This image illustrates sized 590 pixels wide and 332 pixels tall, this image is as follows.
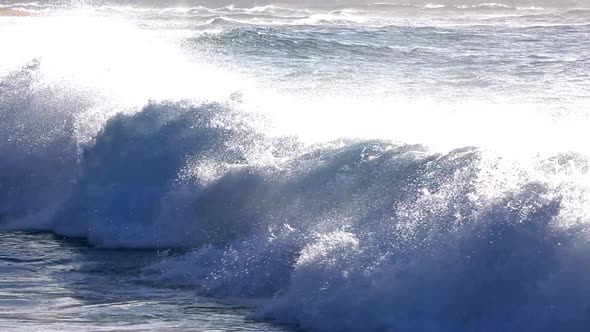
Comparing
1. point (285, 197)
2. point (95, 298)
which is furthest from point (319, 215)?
point (95, 298)

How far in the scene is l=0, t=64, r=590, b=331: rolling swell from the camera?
8625 millimetres

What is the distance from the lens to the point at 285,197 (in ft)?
37.3

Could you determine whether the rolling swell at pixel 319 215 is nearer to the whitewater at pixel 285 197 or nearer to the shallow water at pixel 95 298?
the whitewater at pixel 285 197

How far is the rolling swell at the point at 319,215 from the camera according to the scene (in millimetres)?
8625

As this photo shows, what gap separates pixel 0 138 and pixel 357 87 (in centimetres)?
596

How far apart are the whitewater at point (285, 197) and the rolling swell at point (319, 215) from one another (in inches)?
0.7

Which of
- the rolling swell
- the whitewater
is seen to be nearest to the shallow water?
the whitewater

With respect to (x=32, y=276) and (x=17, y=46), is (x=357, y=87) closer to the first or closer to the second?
(x=17, y=46)

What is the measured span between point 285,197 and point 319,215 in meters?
0.63

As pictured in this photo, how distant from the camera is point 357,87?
1908 centimetres

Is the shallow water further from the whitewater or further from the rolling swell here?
the rolling swell

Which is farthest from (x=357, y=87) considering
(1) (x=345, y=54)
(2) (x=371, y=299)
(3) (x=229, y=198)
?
(2) (x=371, y=299)

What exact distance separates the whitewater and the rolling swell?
0.06ft

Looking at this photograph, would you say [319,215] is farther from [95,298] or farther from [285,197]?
[95,298]
